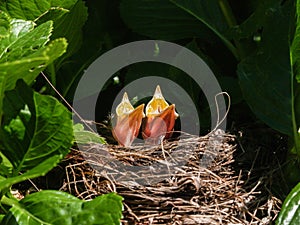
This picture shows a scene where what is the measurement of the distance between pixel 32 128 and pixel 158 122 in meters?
0.29

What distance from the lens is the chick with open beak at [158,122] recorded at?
4.14 feet

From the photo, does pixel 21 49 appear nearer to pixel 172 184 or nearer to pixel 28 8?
pixel 28 8

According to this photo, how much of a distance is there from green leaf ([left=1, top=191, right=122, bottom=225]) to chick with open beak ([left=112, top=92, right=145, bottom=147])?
0.23 m

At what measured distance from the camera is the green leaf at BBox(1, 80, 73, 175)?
1.01m

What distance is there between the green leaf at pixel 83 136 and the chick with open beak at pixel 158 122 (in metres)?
0.10

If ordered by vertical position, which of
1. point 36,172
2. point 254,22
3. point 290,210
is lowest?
point 290,210

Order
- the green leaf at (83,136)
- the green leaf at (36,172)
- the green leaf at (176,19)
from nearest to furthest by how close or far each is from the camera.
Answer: the green leaf at (36,172)
the green leaf at (83,136)
the green leaf at (176,19)

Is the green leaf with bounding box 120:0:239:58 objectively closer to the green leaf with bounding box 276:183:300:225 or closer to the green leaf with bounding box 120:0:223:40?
the green leaf with bounding box 120:0:223:40

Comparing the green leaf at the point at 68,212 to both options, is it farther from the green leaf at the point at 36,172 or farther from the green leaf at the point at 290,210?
the green leaf at the point at 290,210

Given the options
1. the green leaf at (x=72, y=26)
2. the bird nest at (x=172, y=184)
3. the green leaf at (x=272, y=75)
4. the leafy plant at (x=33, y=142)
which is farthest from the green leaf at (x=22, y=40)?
the green leaf at (x=272, y=75)

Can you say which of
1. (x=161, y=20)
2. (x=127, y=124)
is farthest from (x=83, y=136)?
(x=161, y=20)

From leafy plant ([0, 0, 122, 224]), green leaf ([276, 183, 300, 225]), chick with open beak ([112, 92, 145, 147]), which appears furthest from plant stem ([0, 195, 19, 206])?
green leaf ([276, 183, 300, 225])

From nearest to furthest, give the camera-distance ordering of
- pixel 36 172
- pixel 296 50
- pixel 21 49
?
pixel 36 172
pixel 21 49
pixel 296 50

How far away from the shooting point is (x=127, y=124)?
Result: 4.09ft
